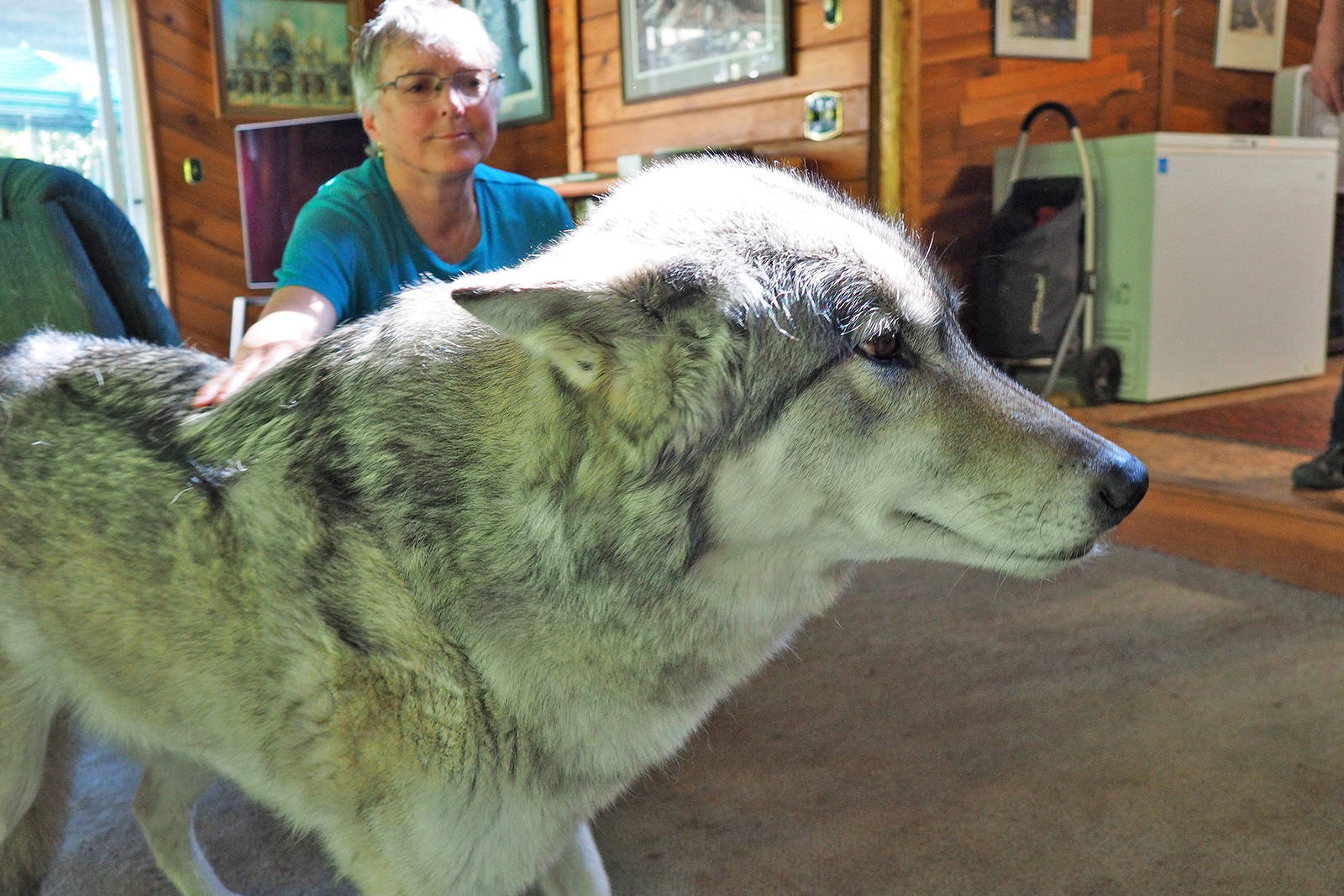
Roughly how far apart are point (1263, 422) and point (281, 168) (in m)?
4.50

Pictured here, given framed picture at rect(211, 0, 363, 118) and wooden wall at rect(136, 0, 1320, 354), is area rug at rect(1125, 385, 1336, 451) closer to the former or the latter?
wooden wall at rect(136, 0, 1320, 354)

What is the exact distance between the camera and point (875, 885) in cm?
144

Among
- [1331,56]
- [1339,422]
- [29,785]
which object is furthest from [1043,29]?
[29,785]

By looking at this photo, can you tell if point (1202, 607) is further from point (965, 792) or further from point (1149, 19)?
point (1149, 19)

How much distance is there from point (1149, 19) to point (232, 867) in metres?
5.19

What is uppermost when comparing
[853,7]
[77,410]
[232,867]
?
[853,7]

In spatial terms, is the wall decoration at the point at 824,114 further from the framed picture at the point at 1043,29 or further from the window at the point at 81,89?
the window at the point at 81,89

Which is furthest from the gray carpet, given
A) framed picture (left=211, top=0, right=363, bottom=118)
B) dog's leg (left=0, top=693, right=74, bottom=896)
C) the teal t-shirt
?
framed picture (left=211, top=0, right=363, bottom=118)

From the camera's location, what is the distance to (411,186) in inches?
75.7

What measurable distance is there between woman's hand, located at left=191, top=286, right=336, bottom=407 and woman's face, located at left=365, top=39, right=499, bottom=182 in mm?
366

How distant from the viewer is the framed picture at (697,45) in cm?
437

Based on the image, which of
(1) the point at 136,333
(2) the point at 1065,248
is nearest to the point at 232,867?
(1) the point at 136,333

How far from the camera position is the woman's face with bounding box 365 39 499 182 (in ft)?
6.01

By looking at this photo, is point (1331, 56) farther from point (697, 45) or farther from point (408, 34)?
A: point (697, 45)
